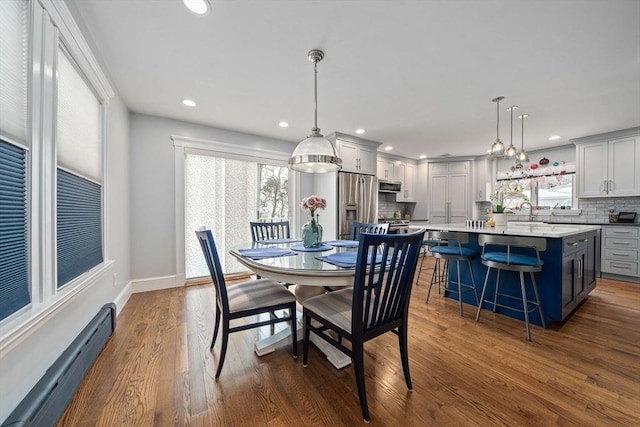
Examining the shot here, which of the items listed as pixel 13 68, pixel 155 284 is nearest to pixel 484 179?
pixel 155 284

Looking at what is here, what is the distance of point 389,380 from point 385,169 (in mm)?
4588

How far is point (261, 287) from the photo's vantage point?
194 cm

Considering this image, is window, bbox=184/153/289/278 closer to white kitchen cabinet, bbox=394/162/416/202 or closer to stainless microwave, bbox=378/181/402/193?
stainless microwave, bbox=378/181/402/193

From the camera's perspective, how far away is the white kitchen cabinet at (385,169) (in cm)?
545

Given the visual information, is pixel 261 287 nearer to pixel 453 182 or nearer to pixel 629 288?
pixel 629 288

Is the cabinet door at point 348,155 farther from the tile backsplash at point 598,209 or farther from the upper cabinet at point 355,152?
the tile backsplash at point 598,209

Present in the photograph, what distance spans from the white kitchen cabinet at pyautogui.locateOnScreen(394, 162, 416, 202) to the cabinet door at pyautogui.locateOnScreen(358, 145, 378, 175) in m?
1.25

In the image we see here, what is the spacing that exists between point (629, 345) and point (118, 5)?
447cm

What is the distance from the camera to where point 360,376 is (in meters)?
1.29

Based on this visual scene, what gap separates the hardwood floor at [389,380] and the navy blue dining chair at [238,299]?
23cm

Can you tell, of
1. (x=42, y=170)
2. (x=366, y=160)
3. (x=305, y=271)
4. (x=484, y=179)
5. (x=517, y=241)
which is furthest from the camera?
(x=484, y=179)

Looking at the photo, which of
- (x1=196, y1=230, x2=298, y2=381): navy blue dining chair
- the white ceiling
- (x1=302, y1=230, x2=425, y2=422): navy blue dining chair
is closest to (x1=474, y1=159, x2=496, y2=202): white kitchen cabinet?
the white ceiling

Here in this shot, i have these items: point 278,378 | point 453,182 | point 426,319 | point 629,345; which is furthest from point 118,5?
point 453,182

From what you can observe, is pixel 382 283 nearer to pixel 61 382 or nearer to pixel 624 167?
pixel 61 382
